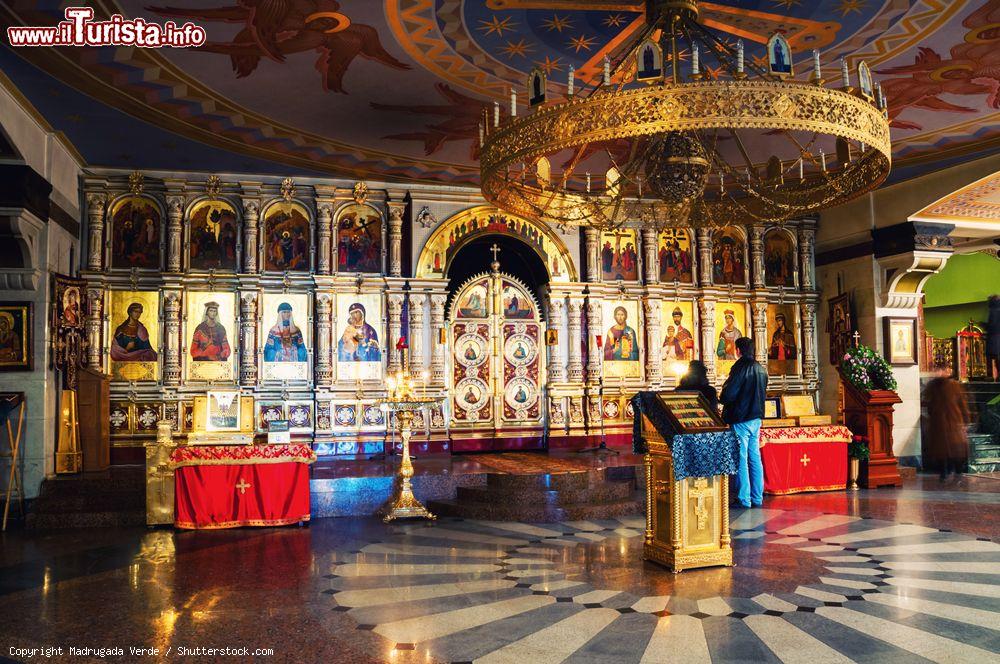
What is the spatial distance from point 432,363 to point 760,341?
5.99 m

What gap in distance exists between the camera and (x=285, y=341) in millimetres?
11352

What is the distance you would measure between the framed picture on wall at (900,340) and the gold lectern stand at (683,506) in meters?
7.98

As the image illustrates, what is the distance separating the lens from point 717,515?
5.97 meters

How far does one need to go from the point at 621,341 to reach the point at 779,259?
363cm

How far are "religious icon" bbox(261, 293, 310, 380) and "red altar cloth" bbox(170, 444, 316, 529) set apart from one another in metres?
3.23

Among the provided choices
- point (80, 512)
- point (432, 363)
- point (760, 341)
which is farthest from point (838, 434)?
point (80, 512)

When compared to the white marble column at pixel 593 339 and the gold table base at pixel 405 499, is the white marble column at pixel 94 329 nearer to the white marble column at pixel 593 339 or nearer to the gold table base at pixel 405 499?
the gold table base at pixel 405 499

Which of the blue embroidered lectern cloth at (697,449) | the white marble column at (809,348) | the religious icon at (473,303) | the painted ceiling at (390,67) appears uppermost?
the painted ceiling at (390,67)

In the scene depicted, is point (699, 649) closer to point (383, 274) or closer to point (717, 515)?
point (717, 515)

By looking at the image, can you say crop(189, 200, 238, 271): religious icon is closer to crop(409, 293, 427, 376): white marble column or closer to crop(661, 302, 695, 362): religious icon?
crop(409, 293, 427, 376): white marble column

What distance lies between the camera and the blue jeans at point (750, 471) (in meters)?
8.35

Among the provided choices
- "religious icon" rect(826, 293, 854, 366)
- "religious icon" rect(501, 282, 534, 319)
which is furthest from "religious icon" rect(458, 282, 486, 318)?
"religious icon" rect(826, 293, 854, 366)

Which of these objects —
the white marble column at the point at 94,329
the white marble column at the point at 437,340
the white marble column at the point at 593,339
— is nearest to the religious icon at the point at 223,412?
the white marble column at the point at 94,329

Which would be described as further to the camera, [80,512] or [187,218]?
[187,218]
